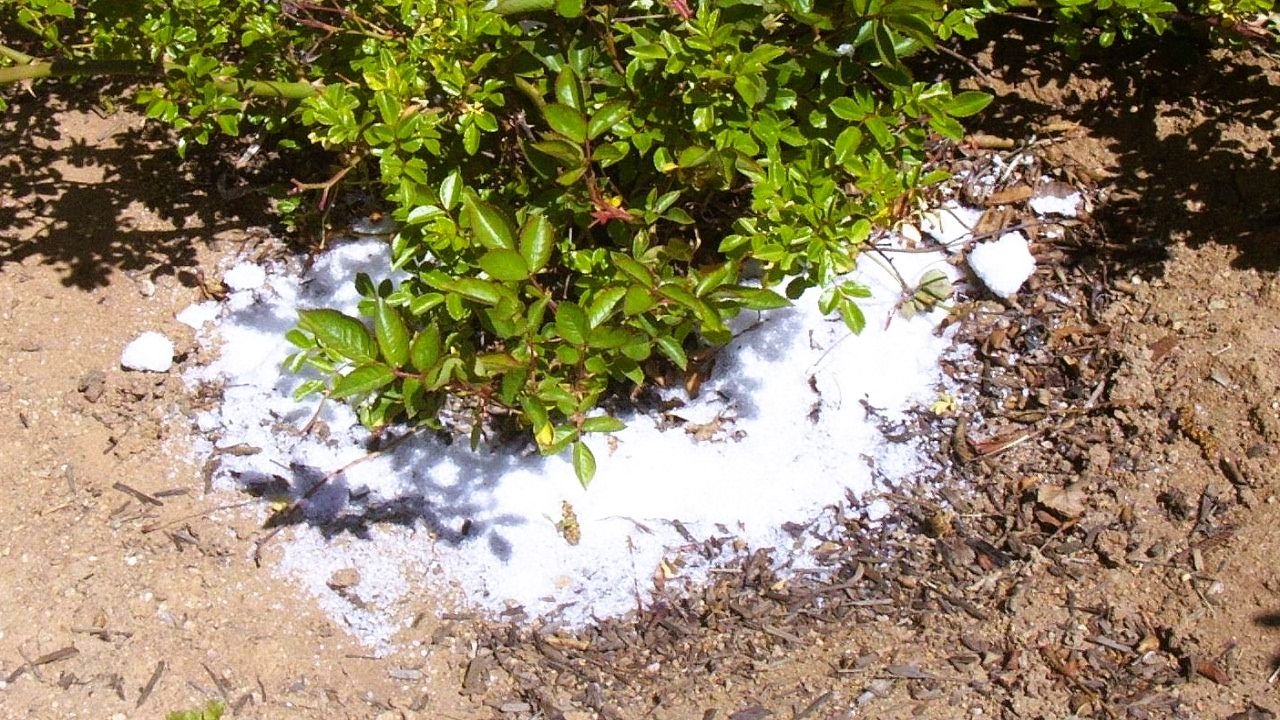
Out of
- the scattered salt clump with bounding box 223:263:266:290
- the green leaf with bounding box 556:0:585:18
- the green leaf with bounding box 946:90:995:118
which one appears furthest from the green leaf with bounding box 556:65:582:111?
the scattered salt clump with bounding box 223:263:266:290

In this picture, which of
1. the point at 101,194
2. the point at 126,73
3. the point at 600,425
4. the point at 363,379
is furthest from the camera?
the point at 101,194

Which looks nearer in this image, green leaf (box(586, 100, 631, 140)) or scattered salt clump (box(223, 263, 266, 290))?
green leaf (box(586, 100, 631, 140))

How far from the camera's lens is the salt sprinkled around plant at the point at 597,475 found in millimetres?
2877

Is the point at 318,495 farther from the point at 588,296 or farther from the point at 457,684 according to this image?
the point at 588,296

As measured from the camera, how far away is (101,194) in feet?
11.2

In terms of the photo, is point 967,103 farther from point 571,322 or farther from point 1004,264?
point 1004,264

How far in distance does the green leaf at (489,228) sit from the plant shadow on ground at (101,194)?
154 centimetres

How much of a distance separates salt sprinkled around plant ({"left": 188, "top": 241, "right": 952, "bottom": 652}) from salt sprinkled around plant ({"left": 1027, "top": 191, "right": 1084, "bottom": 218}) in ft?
1.55

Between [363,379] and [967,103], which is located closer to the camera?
[363,379]

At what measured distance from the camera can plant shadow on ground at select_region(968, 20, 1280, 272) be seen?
3072mm

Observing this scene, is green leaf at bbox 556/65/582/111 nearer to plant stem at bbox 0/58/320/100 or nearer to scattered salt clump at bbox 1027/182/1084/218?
plant stem at bbox 0/58/320/100

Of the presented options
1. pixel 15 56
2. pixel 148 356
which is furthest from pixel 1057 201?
pixel 15 56

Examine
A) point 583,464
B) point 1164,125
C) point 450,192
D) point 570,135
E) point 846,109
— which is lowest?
point 583,464

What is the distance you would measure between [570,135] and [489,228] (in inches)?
10.4
